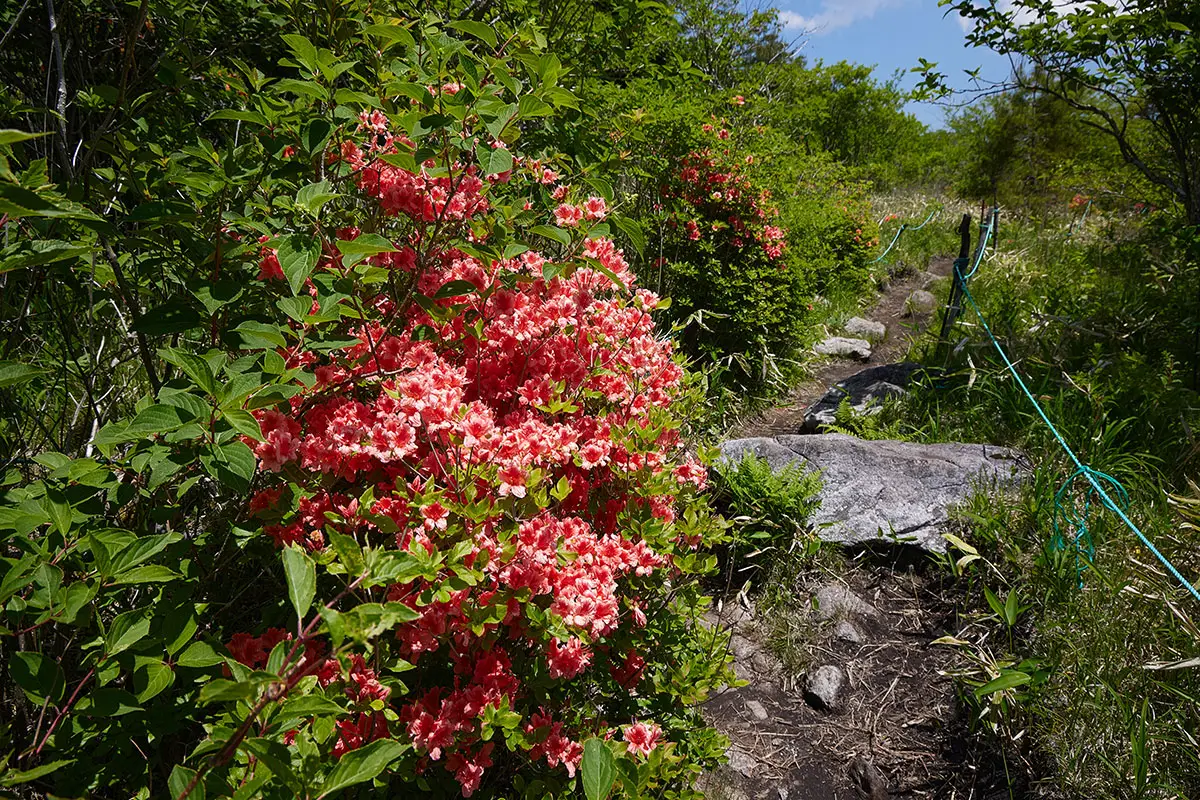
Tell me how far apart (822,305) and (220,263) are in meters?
6.78

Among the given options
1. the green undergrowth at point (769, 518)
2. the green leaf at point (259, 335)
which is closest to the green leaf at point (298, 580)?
the green leaf at point (259, 335)

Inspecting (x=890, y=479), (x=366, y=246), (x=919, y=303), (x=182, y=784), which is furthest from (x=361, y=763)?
(x=919, y=303)

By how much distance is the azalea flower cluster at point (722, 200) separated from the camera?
15.8 ft

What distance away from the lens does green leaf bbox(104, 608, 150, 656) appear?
36.9 inches

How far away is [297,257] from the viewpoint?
3.75ft

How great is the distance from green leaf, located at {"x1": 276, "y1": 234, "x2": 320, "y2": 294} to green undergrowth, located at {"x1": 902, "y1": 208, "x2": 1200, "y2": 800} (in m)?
2.27

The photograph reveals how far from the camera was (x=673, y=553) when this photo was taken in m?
1.63

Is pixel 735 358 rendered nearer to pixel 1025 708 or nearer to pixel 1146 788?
pixel 1025 708

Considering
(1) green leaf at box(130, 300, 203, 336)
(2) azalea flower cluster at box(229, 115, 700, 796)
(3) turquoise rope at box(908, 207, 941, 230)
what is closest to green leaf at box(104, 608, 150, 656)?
(2) azalea flower cluster at box(229, 115, 700, 796)

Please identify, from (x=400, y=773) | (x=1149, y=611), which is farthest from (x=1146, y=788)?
(x=400, y=773)

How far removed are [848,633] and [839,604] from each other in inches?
5.7

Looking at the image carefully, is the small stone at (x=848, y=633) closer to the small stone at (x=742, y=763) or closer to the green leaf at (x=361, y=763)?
the small stone at (x=742, y=763)

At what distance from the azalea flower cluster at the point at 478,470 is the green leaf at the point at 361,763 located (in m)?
0.23

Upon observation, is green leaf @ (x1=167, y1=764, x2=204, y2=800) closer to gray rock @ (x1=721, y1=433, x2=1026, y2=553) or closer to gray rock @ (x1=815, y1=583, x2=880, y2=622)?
gray rock @ (x1=815, y1=583, x2=880, y2=622)
